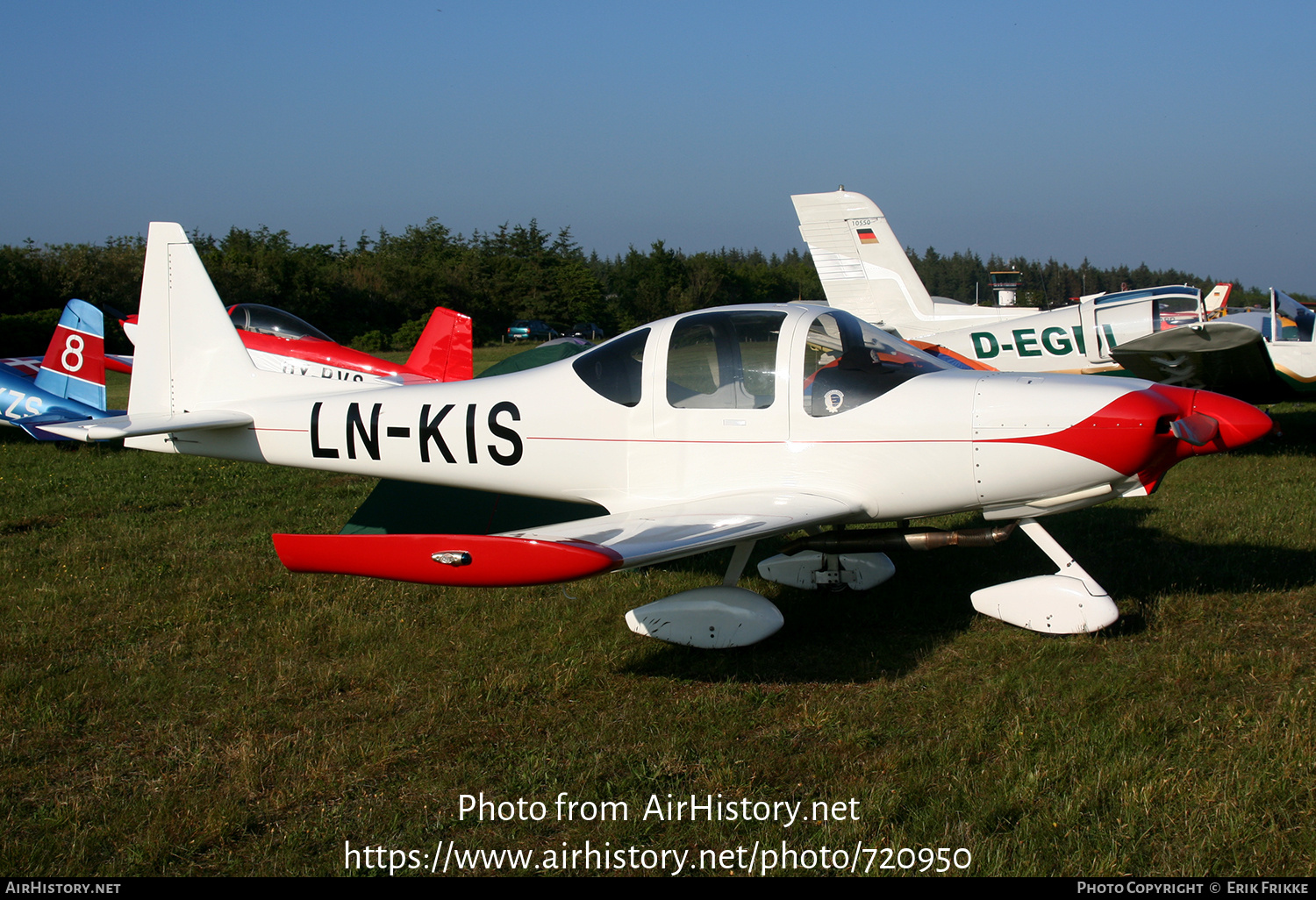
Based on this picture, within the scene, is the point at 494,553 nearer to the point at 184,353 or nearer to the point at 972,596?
the point at 972,596

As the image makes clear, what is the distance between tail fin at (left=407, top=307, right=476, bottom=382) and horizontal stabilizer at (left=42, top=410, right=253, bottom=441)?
4.91 metres

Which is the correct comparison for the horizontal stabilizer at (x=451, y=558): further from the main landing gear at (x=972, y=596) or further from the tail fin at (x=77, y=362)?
the tail fin at (x=77, y=362)

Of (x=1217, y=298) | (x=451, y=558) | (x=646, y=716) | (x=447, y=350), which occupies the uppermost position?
(x=1217, y=298)

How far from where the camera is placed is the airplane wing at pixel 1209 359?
32.3ft

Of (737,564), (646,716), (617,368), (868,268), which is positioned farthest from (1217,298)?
(646,716)

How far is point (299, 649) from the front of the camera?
4.85 m

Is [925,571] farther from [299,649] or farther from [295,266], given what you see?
[295,266]

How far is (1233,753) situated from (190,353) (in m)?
6.20

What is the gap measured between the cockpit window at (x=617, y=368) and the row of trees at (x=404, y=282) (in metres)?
32.0

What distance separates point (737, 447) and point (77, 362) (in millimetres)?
11041

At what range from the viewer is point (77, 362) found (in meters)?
12.0

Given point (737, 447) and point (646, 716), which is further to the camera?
point (737, 447)

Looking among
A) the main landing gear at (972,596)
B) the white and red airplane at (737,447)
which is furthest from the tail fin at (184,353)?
the main landing gear at (972,596)
